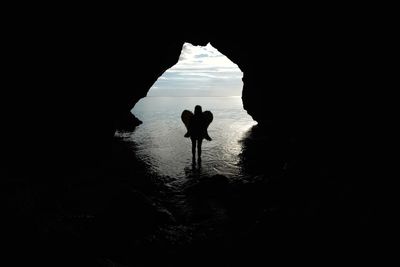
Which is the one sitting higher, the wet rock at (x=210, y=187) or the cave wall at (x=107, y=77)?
the cave wall at (x=107, y=77)

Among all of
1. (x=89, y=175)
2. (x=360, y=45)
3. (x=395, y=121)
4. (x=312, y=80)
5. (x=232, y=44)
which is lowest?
(x=89, y=175)

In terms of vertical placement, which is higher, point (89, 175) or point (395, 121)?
point (395, 121)

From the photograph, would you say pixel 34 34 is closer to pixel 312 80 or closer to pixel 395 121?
pixel 312 80

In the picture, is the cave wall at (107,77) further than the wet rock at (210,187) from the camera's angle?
Yes

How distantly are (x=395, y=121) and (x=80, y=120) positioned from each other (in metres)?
10.6

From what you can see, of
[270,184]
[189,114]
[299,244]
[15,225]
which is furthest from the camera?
[189,114]

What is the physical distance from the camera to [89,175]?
964cm

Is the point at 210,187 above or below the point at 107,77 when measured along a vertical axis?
below

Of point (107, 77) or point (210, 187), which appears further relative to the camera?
point (107, 77)

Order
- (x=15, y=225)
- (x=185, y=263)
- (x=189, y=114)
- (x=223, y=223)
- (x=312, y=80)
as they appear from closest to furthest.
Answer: (x=15, y=225) < (x=185, y=263) < (x=223, y=223) < (x=312, y=80) < (x=189, y=114)

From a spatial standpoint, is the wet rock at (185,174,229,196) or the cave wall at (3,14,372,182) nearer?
the wet rock at (185,174,229,196)

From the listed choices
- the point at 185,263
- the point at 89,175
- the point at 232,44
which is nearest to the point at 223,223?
the point at 185,263

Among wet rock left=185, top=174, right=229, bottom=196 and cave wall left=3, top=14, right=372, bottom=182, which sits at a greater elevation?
cave wall left=3, top=14, right=372, bottom=182

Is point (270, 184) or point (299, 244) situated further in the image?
point (270, 184)
